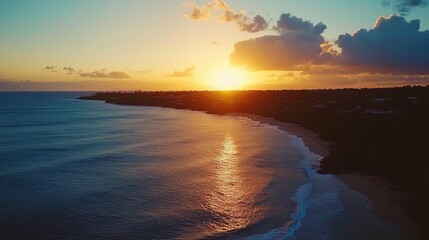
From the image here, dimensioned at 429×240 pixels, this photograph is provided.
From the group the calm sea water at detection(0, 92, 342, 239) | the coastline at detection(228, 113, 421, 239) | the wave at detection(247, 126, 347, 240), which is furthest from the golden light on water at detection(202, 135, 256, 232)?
the coastline at detection(228, 113, 421, 239)

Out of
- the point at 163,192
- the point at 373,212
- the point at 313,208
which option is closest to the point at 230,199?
the point at 163,192

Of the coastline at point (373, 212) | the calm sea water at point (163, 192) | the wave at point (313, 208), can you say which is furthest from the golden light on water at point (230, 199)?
the coastline at point (373, 212)

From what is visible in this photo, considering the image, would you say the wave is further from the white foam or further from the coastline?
the coastline

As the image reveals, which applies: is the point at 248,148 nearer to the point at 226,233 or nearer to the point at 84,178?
the point at 84,178

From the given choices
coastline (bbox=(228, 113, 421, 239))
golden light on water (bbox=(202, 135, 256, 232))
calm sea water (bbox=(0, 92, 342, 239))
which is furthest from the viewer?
golden light on water (bbox=(202, 135, 256, 232))

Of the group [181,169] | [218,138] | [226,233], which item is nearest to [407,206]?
[226,233]

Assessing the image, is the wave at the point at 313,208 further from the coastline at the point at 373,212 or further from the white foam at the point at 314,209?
the coastline at the point at 373,212

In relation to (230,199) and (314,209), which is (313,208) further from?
(230,199)
